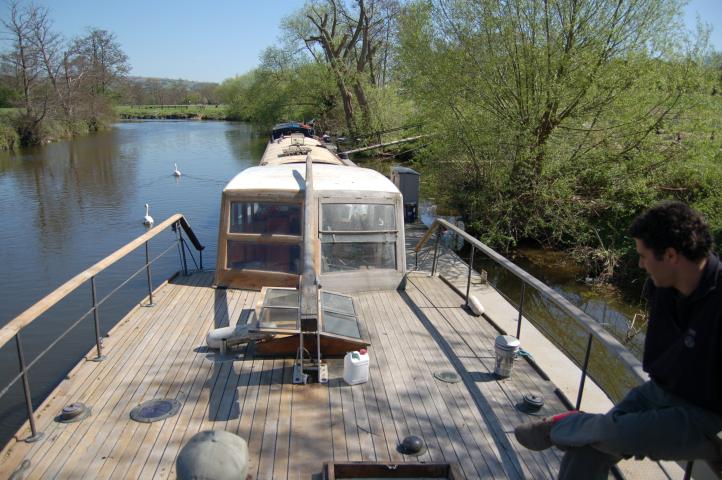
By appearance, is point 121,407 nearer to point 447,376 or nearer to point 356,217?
point 447,376

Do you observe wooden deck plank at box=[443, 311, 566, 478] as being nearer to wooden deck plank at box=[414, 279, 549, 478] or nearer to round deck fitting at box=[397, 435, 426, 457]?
wooden deck plank at box=[414, 279, 549, 478]

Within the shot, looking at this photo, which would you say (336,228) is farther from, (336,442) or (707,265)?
(707,265)

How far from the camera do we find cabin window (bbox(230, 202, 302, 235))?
7266mm

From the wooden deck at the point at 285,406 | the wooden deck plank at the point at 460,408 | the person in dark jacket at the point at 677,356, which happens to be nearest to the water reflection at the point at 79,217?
the wooden deck at the point at 285,406

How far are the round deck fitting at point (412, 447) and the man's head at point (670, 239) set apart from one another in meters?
2.19

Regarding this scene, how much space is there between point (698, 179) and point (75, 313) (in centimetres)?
1411

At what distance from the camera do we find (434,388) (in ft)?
16.0

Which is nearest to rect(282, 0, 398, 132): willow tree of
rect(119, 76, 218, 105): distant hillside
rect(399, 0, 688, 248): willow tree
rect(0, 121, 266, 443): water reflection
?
rect(0, 121, 266, 443): water reflection

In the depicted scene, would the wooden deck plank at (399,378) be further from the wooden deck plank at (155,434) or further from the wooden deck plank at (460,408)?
the wooden deck plank at (155,434)

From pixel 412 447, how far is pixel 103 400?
2718mm

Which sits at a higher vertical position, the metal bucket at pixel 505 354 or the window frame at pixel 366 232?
the window frame at pixel 366 232

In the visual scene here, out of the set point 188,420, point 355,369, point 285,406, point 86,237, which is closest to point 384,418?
point 355,369

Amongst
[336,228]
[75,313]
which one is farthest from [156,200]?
[336,228]

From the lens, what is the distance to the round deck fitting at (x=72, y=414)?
4.18m
